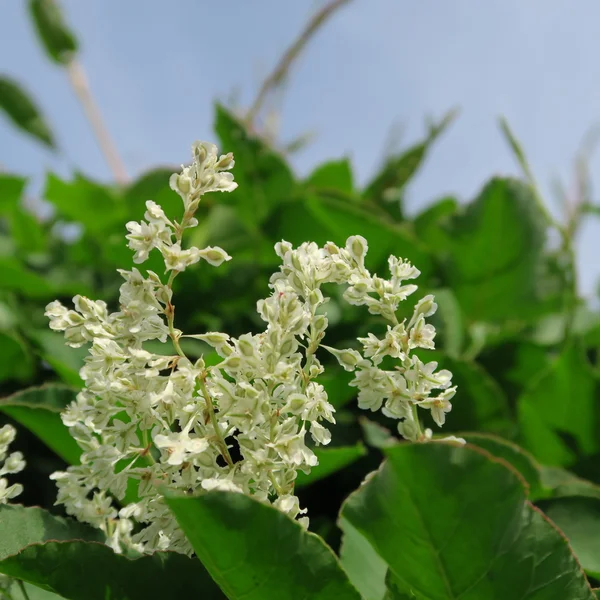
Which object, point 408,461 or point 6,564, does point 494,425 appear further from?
point 6,564

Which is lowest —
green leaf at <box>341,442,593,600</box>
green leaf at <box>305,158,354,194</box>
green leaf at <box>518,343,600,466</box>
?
green leaf at <box>518,343,600,466</box>

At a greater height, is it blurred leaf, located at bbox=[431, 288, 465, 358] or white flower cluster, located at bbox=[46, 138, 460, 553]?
white flower cluster, located at bbox=[46, 138, 460, 553]

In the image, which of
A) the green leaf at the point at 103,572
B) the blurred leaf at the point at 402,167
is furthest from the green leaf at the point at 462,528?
the blurred leaf at the point at 402,167

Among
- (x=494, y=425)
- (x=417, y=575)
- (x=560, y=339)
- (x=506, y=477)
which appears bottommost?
(x=560, y=339)

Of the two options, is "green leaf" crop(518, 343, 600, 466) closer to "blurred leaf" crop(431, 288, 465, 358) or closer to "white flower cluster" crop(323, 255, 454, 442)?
"blurred leaf" crop(431, 288, 465, 358)

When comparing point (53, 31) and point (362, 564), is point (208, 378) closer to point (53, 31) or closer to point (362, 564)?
point (362, 564)

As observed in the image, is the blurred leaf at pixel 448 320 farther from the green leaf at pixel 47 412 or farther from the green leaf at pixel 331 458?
the green leaf at pixel 47 412

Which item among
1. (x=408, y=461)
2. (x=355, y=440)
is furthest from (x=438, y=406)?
(x=355, y=440)

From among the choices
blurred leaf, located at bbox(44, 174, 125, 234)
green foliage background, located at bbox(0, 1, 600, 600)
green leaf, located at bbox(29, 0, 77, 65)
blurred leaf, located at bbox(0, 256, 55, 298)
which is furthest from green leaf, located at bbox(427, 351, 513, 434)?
green leaf, located at bbox(29, 0, 77, 65)
